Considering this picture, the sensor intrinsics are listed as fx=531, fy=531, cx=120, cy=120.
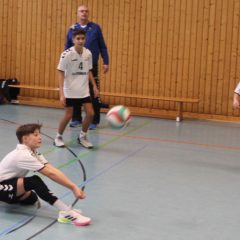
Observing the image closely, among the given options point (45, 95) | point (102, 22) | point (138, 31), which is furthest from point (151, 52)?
point (45, 95)

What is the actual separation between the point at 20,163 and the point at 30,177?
16 centimetres

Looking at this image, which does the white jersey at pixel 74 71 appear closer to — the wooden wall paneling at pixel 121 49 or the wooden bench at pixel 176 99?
the wooden bench at pixel 176 99

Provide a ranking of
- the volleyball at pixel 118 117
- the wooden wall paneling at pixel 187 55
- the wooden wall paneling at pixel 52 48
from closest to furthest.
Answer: the volleyball at pixel 118 117, the wooden wall paneling at pixel 187 55, the wooden wall paneling at pixel 52 48

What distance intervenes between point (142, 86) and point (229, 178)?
4.77 meters

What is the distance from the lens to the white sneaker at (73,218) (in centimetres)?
448

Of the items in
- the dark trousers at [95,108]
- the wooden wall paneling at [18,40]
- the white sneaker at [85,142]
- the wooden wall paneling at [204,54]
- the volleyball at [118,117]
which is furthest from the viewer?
the wooden wall paneling at [18,40]

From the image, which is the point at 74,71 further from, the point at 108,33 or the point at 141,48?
the point at 108,33

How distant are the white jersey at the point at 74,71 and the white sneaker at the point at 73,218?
297 cm

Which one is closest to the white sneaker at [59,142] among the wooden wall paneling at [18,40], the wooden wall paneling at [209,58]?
the wooden wall paneling at [209,58]

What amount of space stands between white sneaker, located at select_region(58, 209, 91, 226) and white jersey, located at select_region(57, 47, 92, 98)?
2968mm

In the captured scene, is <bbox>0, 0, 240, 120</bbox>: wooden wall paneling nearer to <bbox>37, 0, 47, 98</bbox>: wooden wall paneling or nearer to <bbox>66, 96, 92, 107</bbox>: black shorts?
<bbox>37, 0, 47, 98</bbox>: wooden wall paneling

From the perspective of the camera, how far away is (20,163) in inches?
179

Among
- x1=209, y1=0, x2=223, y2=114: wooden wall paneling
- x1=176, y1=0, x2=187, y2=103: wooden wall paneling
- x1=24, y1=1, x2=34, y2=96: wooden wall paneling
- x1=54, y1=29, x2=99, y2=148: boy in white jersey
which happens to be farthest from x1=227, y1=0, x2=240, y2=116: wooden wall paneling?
x1=24, y1=1, x2=34, y2=96: wooden wall paneling

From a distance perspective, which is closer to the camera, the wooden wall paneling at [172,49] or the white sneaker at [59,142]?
the white sneaker at [59,142]
